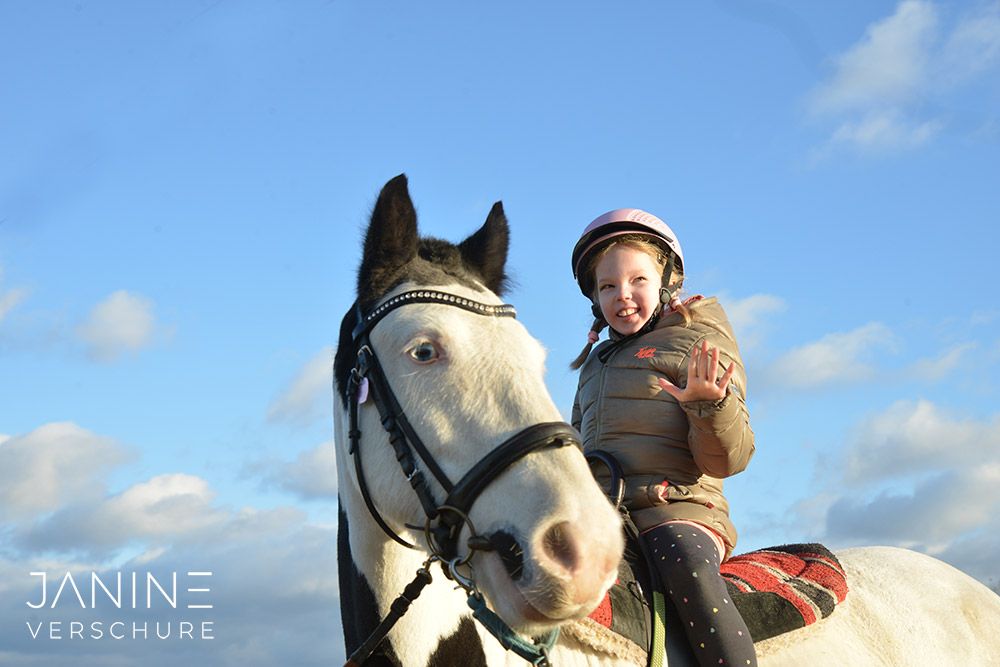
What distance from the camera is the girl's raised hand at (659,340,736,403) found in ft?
12.4

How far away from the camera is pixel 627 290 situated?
449cm

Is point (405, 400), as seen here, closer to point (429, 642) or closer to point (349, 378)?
point (349, 378)

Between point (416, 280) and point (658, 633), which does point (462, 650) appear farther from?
point (416, 280)

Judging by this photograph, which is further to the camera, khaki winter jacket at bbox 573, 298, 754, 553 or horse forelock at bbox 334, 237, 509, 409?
khaki winter jacket at bbox 573, 298, 754, 553

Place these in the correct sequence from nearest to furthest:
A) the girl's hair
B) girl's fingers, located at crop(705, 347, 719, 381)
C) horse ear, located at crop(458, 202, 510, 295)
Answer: girl's fingers, located at crop(705, 347, 719, 381) < horse ear, located at crop(458, 202, 510, 295) < the girl's hair

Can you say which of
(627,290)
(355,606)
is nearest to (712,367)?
(627,290)

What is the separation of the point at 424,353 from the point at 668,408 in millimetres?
1322

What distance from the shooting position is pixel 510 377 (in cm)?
334

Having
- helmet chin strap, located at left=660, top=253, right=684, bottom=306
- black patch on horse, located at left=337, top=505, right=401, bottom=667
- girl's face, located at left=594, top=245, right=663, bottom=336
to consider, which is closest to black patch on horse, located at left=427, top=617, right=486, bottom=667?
black patch on horse, located at left=337, top=505, right=401, bottom=667

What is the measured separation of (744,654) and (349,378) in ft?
6.79

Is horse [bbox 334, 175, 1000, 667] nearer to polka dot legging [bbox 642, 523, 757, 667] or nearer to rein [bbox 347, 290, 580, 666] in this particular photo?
rein [bbox 347, 290, 580, 666]

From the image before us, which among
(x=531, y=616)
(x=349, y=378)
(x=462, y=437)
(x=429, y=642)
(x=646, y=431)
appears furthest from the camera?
(x=646, y=431)

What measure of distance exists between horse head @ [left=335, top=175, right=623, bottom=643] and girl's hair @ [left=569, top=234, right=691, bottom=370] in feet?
2.46

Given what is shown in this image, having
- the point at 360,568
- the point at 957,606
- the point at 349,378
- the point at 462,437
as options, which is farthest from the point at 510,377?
the point at 957,606
